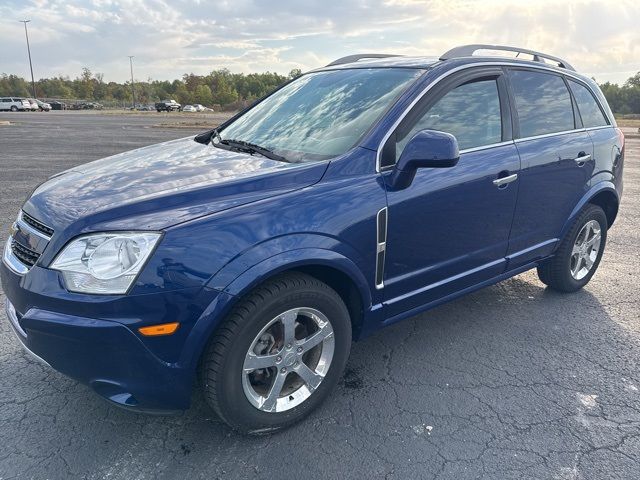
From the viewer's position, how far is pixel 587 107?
4.19 metres

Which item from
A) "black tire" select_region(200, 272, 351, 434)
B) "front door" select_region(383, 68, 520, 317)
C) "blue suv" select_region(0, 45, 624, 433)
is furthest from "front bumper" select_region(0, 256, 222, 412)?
"front door" select_region(383, 68, 520, 317)

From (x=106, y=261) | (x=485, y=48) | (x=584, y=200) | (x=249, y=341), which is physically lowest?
(x=249, y=341)

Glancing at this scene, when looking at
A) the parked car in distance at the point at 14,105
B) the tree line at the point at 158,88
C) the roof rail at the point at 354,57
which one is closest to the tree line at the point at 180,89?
the tree line at the point at 158,88

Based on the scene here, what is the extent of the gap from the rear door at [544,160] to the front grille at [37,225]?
2.80 meters

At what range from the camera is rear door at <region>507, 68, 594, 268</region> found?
11.4 ft

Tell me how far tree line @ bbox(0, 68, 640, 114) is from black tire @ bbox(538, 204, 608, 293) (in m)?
91.8

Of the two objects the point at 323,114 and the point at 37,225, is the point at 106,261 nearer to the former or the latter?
the point at 37,225

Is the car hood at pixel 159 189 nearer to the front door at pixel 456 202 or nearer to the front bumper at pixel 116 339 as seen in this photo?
the front bumper at pixel 116 339

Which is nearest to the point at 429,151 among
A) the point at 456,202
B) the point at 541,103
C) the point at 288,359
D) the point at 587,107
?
the point at 456,202

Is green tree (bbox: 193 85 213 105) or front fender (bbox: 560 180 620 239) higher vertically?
front fender (bbox: 560 180 620 239)

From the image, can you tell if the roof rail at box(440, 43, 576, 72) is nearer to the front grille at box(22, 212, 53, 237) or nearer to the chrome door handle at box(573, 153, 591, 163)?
the chrome door handle at box(573, 153, 591, 163)

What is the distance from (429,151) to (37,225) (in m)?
1.94

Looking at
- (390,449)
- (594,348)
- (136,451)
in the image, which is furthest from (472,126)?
(136,451)

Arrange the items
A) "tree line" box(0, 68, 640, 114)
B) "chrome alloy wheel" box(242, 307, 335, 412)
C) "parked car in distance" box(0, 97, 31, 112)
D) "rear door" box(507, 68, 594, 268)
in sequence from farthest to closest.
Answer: "tree line" box(0, 68, 640, 114), "parked car in distance" box(0, 97, 31, 112), "rear door" box(507, 68, 594, 268), "chrome alloy wheel" box(242, 307, 335, 412)
